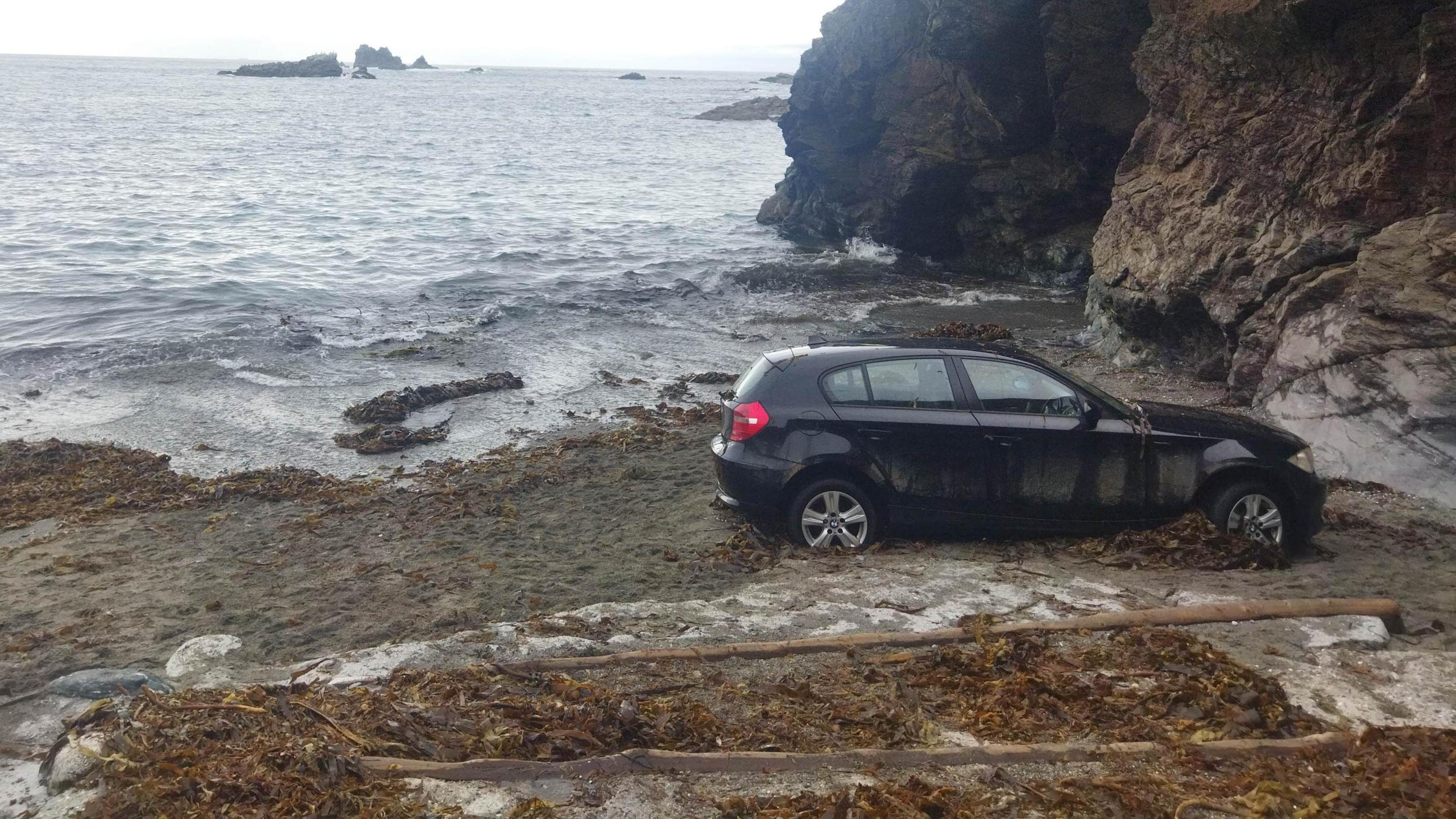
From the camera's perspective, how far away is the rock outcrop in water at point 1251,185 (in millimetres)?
9164

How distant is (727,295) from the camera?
21.6 m

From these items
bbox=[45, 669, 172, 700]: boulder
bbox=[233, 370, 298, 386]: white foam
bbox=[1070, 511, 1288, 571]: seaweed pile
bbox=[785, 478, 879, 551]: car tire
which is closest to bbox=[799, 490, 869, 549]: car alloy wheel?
bbox=[785, 478, 879, 551]: car tire

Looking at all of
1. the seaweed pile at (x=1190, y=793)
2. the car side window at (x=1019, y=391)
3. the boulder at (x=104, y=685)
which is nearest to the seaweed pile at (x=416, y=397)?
the boulder at (x=104, y=685)

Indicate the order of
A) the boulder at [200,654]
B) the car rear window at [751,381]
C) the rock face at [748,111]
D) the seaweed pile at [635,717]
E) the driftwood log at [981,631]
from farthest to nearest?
the rock face at [748,111] → the car rear window at [751,381] → the boulder at [200,654] → the driftwood log at [981,631] → the seaweed pile at [635,717]

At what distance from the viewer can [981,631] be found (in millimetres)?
5648

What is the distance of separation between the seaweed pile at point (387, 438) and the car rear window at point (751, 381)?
4.98m

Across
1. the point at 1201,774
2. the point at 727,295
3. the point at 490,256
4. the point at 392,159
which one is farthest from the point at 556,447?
the point at 392,159

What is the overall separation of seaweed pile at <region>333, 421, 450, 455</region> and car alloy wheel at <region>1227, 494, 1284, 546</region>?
8.05 m

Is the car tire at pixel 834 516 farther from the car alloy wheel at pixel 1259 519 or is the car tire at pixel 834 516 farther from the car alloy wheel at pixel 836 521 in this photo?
the car alloy wheel at pixel 1259 519

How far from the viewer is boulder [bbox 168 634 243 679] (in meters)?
5.75

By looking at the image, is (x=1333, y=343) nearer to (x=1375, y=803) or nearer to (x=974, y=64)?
(x=1375, y=803)

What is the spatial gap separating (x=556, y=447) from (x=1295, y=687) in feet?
25.2

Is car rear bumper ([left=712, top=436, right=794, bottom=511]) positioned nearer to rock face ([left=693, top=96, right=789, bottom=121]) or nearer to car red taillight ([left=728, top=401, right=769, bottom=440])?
car red taillight ([left=728, top=401, right=769, bottom=440])

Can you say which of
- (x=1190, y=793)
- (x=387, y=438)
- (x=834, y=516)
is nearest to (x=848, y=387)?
(x=834, y=516)
